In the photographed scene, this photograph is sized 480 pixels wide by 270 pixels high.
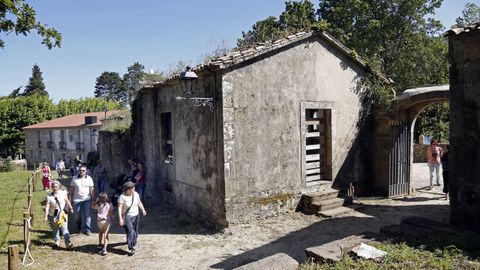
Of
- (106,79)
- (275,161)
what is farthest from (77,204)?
(106,79)

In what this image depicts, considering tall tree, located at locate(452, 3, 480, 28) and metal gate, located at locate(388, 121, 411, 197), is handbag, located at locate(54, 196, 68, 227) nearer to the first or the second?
metal gate, located at locate(388, 121, 411, 197)

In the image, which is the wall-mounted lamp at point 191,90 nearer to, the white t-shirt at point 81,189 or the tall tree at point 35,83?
the white t-shirt at point 81,189

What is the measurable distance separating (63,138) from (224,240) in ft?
135

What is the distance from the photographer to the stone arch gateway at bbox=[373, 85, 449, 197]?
1130 centimetres

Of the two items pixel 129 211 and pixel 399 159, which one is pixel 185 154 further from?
pixel 399 159

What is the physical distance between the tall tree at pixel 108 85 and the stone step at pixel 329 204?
243 ft

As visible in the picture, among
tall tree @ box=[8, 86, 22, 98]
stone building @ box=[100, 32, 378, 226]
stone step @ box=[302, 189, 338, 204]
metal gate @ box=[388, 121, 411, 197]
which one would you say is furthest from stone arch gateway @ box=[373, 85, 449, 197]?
tall tree @ box=[8, 86, 22, 98]

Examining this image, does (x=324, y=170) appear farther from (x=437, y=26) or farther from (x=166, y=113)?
(x=437, y=26)

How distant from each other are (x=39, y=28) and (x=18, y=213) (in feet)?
21.7

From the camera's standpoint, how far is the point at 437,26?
2428 centimetres

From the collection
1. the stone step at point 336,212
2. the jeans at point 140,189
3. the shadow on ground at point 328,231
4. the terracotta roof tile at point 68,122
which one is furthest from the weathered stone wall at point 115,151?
the terracotta roof tile at point 68,122

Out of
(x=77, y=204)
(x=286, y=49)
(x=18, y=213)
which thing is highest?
(x=286, y=49)

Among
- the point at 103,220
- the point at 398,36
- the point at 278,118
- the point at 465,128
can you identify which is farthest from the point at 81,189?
the point at 398,36

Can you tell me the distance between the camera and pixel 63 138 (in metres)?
43.9
